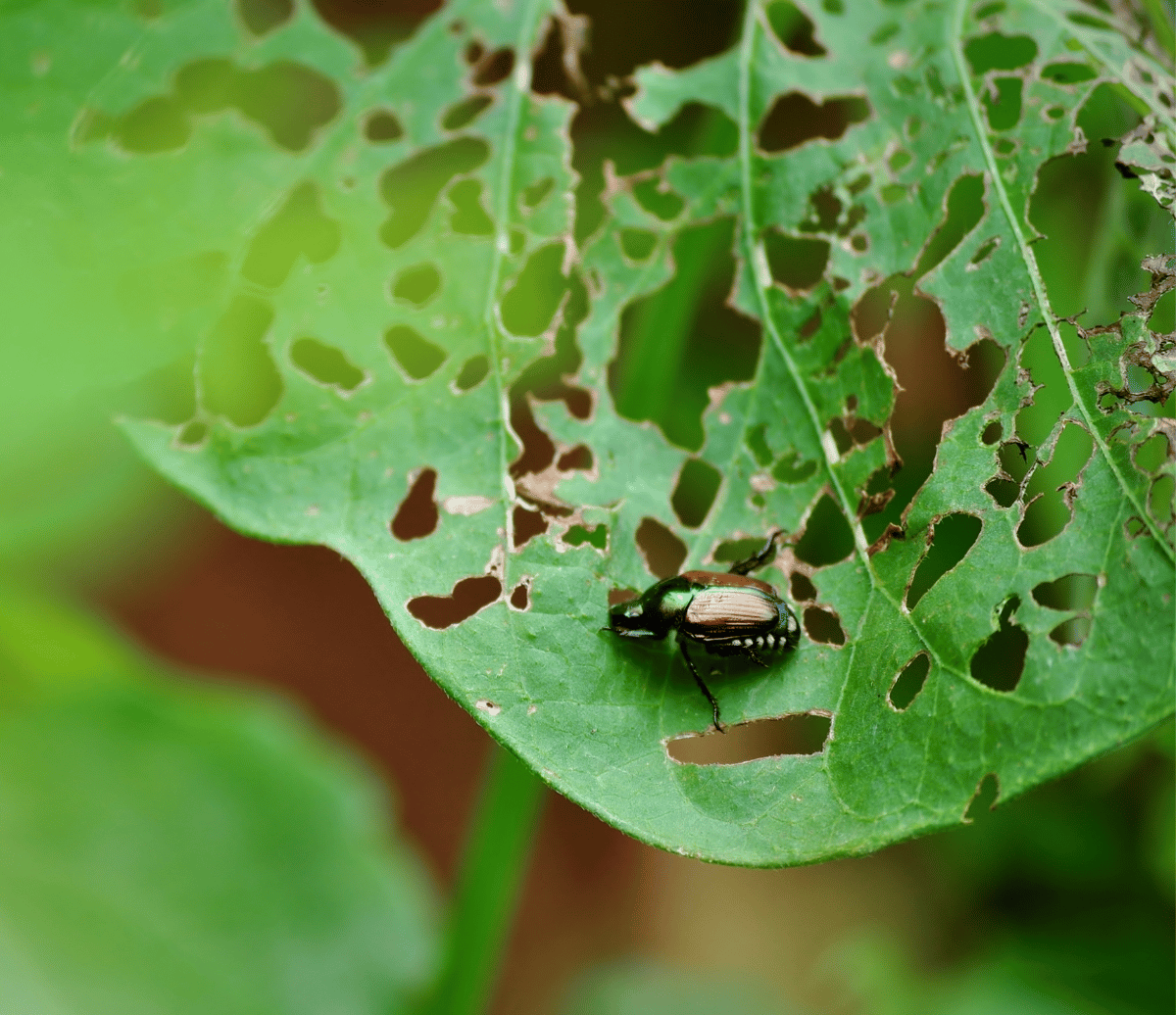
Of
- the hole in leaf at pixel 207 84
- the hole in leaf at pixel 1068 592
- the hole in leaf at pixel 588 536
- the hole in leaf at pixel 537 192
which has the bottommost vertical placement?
the hole in leaf at pixel 588 536

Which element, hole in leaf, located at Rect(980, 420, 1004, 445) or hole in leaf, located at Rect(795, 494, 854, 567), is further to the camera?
hole in leaf, located at Rect(795, 494, 854, 567)

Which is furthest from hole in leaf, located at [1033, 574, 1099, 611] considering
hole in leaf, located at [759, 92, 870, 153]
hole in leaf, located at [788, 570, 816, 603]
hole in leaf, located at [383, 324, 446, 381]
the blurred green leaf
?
the blurred green leaf

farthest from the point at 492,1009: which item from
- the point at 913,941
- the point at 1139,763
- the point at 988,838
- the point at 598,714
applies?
the point at 598,714

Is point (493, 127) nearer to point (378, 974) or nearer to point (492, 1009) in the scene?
point (378, 974)

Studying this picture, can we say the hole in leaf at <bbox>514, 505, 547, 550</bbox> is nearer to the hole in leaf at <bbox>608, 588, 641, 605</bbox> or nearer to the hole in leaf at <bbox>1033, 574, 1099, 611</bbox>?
the hole in leaf at <bbox>608, 588, 641, 605</bbox>

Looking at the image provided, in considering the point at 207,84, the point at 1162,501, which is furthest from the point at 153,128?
the point at 1162,501

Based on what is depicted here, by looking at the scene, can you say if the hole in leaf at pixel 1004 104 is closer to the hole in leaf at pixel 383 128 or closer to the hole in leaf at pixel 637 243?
the hole in leaf at pixel 637 243

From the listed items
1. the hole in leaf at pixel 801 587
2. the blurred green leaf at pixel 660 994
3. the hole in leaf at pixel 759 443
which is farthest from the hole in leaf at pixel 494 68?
the blurred green leaf at pixel 660 994
